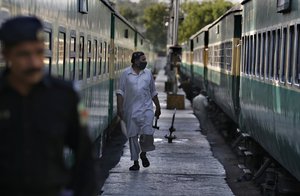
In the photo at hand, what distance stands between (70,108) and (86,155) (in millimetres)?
273

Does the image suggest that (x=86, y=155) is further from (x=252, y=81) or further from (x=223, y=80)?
(x=223, y=80)

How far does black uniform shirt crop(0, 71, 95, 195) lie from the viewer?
3.38 meters

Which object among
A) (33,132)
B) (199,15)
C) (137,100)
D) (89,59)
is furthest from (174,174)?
(199,15)

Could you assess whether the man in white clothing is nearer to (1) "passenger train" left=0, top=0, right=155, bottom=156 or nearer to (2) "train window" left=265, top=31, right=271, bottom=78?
(1) "passenger train" left=0, top=0, right=155, bottom=156

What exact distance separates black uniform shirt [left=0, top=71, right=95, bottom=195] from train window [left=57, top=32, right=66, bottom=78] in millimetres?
4240

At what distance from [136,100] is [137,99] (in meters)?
0.02

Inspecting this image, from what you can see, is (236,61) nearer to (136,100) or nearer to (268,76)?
(136,100)

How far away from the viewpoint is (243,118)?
46.0 ft

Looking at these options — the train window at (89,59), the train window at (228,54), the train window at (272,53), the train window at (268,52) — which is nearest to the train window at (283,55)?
the train window at (272,53)

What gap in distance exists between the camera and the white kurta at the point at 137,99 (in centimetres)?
1147

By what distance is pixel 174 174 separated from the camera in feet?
39.7

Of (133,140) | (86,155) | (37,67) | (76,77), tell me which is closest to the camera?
(37,67)

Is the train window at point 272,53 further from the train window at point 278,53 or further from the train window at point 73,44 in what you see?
the train window at point 73,44

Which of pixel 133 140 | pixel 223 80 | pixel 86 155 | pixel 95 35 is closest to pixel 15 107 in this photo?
pixel 86 155
